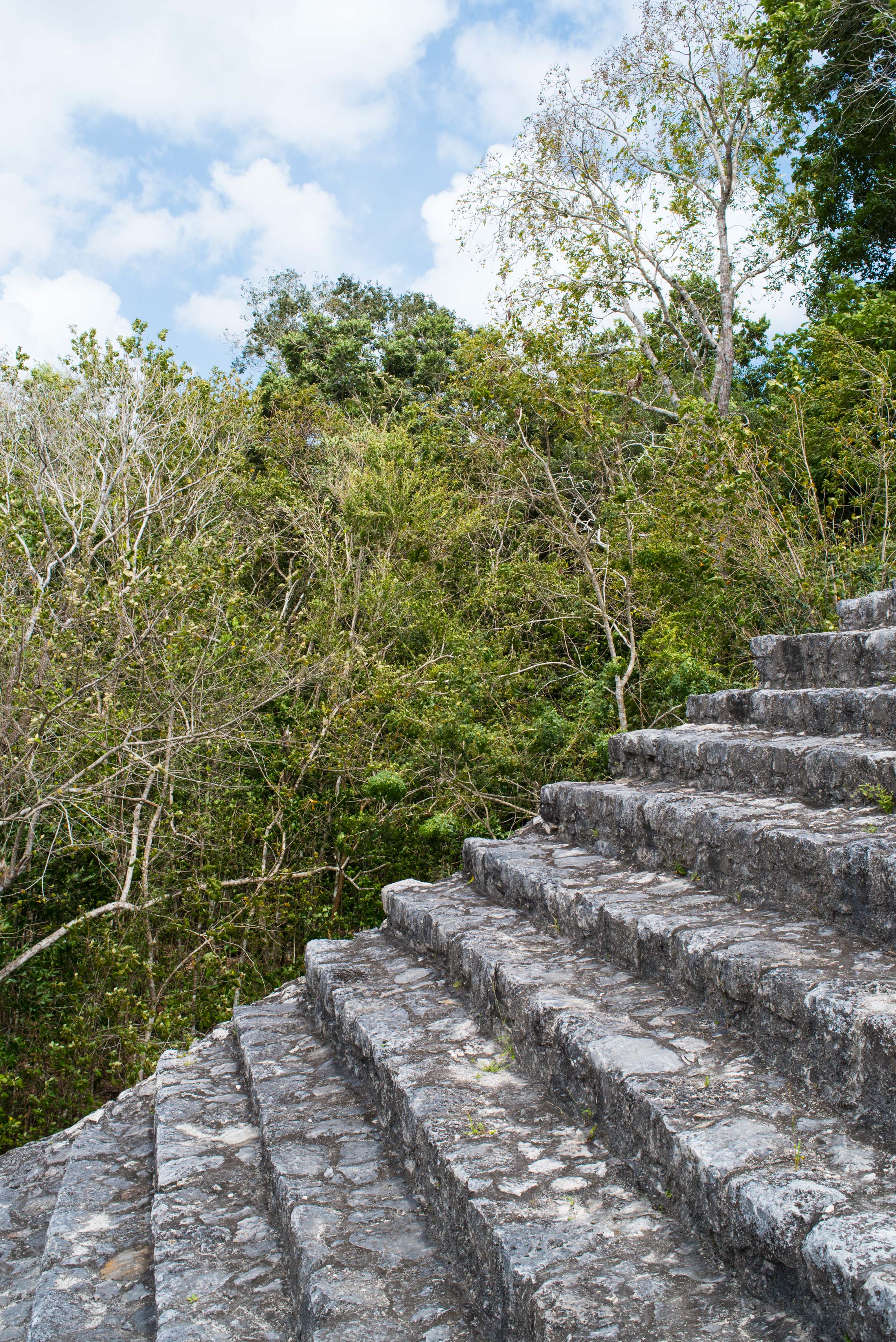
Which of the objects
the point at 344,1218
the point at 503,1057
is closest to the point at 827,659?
the point at 503,1057

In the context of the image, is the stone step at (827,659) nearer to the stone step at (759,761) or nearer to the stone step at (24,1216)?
the stone step at (759,761)

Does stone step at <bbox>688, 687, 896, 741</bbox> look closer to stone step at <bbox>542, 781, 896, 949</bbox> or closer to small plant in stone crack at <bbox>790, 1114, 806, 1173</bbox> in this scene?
stone step at <bbox>542, 781, 896, 949</bbox>

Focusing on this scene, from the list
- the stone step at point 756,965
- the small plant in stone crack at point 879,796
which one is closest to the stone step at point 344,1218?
the stone step at point 756,965

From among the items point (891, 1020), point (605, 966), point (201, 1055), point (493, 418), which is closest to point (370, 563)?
point (493, 418)

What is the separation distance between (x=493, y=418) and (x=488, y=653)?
3.16 m

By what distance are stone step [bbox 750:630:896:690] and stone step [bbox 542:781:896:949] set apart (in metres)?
1.07

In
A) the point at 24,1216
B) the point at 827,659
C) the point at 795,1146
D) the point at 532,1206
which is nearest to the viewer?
the point at 795,1146

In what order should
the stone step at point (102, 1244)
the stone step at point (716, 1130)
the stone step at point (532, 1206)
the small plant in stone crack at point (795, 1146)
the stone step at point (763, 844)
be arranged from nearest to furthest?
the stone step at point (716, 1130)
the stone step at point (532, 1206)
the small plant in stone crack at point (795, 1146)
the stone step at point (102, 1244)
the stone step at point (763, 844)

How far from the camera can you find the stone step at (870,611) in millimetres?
4660

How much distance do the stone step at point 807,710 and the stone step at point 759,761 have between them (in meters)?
0.08

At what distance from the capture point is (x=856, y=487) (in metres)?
8.22

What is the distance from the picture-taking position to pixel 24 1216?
10.4 ft

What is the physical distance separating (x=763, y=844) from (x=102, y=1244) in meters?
2.35

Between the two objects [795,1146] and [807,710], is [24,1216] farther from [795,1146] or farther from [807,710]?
[807,710]
